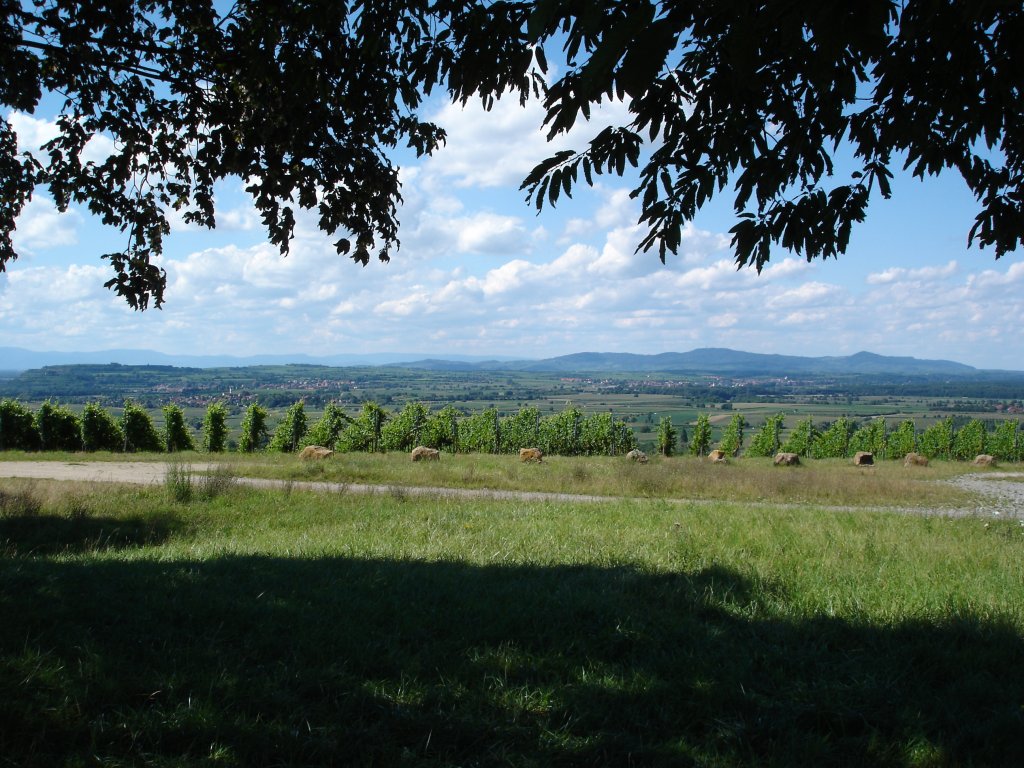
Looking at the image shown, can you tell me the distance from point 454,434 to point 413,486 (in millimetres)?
15003

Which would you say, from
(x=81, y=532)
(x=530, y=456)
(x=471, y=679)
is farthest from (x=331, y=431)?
(x=471, y=679)

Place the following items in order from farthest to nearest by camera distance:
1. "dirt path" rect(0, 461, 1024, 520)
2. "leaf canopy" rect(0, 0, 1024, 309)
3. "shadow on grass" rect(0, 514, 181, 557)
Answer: "dirt path" rect(0, 461, 1024, 520)
"shadow on grass" rect(0, 514, 181, 557)
"leaf canopy" rect(0, 0, 1024, 309)

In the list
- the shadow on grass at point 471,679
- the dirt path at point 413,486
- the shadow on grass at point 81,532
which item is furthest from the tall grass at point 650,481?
the shadow on grass at point 471,679

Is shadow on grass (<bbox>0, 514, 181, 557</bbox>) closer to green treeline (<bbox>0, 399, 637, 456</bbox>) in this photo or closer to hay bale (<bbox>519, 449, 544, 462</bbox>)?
hay bale (<bbox>519, 449, 544, 462</bbox>)

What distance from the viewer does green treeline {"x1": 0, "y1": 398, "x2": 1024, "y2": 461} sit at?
29516 mm

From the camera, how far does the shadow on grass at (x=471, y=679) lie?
301 centimetres

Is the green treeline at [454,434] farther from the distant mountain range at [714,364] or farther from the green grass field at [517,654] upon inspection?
the distant mountain range at [714,364]

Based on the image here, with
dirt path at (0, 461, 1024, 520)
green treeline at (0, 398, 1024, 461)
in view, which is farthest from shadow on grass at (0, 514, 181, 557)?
green treeline at (0, 398, 1024, 461)

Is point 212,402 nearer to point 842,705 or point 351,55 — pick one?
point 351,55

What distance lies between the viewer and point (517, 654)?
3.97 m

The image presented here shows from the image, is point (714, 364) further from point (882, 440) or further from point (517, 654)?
point (517, 654)

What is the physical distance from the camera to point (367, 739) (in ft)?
10.0

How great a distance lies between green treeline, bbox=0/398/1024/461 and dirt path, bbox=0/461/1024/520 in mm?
6699

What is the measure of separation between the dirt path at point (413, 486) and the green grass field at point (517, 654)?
21.8 feet
